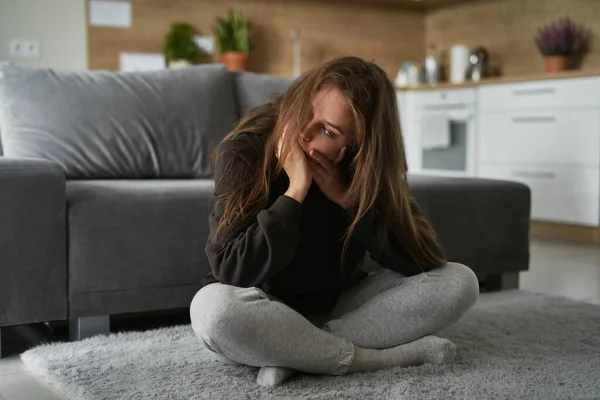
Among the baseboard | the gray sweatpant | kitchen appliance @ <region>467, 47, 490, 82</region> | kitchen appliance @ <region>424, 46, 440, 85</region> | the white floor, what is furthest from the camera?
kitchen appliance @ <region>424, 46, 440, 85</region>

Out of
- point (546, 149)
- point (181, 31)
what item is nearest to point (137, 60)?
point (181, 31)

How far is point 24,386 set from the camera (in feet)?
5.39

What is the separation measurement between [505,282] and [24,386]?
180cm

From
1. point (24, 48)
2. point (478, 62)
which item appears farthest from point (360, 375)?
point (478, 62)

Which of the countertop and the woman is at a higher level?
the countertop

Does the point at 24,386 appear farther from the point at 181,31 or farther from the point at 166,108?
the point at 181,31

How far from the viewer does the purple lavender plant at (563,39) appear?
14.9ft

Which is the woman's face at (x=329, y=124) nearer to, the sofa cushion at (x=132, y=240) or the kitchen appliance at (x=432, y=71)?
the sofa cushion at (x=132, y=240)

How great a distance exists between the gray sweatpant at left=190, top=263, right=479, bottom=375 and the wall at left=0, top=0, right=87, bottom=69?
3.17 m

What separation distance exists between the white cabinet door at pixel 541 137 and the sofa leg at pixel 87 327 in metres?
2.93

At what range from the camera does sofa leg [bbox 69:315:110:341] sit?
2.04 metres

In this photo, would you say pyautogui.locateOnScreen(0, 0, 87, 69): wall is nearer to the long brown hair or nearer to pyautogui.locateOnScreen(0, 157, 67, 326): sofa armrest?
pyautogui.locateOnScreen(0, 157, 67, 326): sofa armrest

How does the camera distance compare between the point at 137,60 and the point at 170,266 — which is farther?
the point at 137,60

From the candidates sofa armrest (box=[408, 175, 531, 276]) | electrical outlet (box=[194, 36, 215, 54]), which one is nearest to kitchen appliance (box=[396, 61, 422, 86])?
electrical outlet (box=[194, 36, 215, 54])
